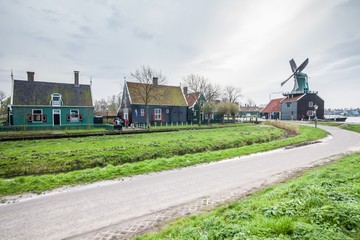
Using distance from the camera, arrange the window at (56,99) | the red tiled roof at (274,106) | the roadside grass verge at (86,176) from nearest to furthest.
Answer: the roadside grass verge at (86,176) → the window at (56,99) → the red tiled roof at (274,106)

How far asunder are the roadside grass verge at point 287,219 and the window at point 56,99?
3682 cm

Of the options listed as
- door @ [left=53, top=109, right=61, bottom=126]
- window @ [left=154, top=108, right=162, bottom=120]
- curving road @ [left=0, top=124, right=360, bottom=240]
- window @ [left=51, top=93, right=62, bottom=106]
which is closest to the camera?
curving road @ [left=0, top=124, right=360, bottom=240]

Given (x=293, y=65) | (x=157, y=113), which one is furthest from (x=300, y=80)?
(x=157, y=113)

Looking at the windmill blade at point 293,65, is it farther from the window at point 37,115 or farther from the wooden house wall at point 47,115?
the window at point 37,115

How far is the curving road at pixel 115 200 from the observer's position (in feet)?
18.1

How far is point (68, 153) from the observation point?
14.2m

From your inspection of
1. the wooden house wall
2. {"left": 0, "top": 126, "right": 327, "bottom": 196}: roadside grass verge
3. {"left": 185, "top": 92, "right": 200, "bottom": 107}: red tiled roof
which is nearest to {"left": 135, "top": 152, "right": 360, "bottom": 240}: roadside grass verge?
{"left": 0, "top": 126, "right": 327, "bottom": 196}: roadside grass verge

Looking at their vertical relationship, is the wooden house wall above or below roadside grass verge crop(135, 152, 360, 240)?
above

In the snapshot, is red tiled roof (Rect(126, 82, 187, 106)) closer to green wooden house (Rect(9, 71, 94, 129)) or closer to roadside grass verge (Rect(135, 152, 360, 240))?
green wooden house (Rect(9, 71, 94, 129))

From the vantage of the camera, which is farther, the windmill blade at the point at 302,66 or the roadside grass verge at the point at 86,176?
the windmill blade at the point at 302,66

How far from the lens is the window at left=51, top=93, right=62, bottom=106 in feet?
117

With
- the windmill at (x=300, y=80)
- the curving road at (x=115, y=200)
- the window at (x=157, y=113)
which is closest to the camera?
the curving road at (x=115, y=200)

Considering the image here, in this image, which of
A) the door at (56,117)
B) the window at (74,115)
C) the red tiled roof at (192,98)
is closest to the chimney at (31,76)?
the door at (56,117)

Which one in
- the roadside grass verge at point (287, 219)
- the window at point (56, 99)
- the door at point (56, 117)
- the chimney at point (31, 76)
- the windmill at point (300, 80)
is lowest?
the roadside grass verge at point (287, 219)
